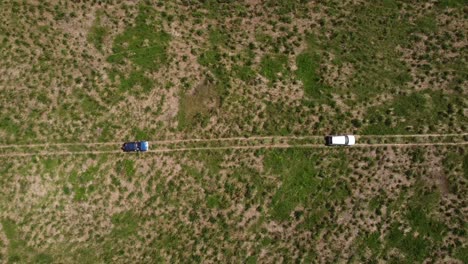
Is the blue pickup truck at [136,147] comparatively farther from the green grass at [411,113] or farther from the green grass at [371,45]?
the green grass at [411,113]

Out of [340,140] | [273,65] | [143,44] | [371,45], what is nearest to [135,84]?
[143,44]

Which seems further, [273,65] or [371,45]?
[371,45]

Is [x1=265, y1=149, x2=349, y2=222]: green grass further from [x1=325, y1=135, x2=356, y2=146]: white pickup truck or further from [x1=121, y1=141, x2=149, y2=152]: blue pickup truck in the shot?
[x1=121, y1=141, x2=149, y2=152]: blue pickup truck

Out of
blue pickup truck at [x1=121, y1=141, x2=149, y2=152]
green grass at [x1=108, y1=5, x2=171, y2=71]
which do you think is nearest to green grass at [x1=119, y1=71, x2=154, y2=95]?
green grass at [x1=108, y1=5, x2=171, y2=71]

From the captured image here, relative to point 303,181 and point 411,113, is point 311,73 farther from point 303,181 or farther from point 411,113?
point 303,181

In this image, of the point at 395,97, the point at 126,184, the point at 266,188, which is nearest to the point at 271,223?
the point at 266,188
